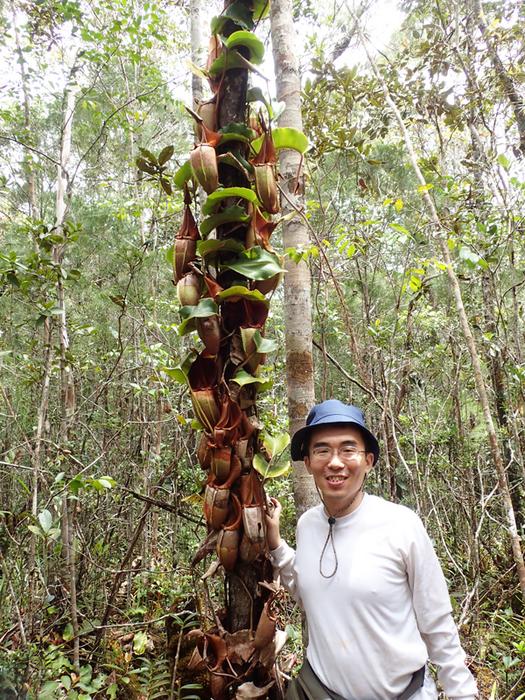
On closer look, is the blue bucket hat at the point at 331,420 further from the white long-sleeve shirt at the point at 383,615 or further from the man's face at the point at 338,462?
the white long-sleeve shirt at the point at 383,615

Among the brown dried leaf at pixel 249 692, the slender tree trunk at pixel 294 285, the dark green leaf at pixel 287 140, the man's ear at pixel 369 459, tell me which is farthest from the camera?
the slender tree trunk at pixel 294 285

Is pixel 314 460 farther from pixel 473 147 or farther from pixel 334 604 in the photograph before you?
pixel 473 147

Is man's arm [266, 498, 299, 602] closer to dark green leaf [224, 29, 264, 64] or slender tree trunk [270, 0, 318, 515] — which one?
slender tree trunk [270, 0, 318, 515]

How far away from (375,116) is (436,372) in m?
2.72

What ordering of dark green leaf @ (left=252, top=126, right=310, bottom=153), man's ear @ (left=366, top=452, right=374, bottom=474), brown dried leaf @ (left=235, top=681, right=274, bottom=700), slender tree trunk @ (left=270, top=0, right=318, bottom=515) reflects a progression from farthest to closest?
slender tree trunk @ (left=270, top=0, right=318, bottom=515), man's ear @ (left=366, top=452, right=374, bottom=474), dark green leaf @ (left=252, top=126, right=310, bottom=153), brown dried leaf @ (left=235, top=681, right=274, bottom=700)

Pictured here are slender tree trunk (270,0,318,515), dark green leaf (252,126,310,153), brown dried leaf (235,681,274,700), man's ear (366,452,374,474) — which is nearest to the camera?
brown dried leaf (235,681,274,700)

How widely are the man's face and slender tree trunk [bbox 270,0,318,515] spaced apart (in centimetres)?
58

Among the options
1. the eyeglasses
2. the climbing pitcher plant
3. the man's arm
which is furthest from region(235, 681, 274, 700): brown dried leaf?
the eyeglasses

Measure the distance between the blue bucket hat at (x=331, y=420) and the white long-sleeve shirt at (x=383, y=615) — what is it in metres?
0.21

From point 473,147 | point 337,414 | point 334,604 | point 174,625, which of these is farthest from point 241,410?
point 473,147

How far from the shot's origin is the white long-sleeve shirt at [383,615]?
1.15 m

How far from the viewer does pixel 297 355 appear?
198 centimetres

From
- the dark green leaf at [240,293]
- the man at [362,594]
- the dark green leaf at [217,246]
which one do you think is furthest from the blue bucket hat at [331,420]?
the dark green leaf at [217,246]

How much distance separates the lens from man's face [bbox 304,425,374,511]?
127 cm
